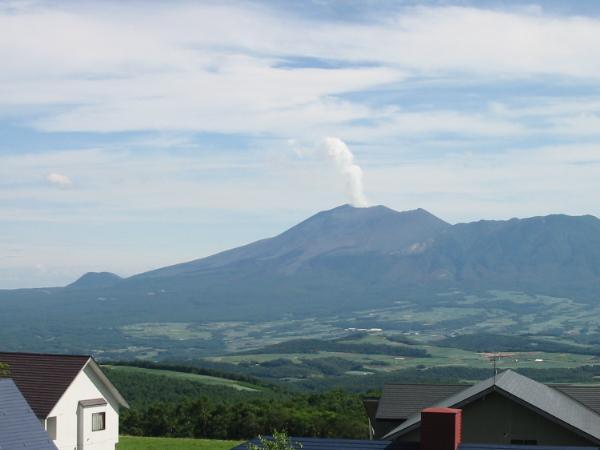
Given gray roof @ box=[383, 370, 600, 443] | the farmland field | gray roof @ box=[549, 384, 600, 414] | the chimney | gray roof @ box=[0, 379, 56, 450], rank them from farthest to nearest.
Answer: the farmland field → gray roof @ box=[549, 384, 600, 414] → gray roof @ box=[383, 370, 600, 443] → gray roof @ box=[0, 379, 56, 450] → the chimney

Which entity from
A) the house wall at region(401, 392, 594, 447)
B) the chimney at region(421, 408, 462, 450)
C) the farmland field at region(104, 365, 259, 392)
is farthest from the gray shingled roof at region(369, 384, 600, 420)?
the farmland field at region(104, 365, 259, 392)

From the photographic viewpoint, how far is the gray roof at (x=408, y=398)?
35000 mm

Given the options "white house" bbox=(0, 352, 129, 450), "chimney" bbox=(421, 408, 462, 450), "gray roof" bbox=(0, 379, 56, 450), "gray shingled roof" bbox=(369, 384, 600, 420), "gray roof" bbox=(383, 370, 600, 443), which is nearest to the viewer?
"chimney" bbox=(421, 408, 462, 450)

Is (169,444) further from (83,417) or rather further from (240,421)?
(240,421)

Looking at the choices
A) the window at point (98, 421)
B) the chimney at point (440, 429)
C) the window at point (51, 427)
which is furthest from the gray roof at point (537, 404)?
the window at point (98, 421)

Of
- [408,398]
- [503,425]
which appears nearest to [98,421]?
[408,398]

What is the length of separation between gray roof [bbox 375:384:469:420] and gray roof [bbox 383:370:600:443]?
3786 millimetres

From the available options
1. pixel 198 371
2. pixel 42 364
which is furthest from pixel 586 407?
pixel 198 371

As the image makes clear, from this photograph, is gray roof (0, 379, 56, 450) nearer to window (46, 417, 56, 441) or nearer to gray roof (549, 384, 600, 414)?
window (46, 417, 56, 441)

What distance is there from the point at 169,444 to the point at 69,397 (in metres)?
12.0

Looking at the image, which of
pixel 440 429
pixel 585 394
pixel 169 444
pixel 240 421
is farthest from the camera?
pixel 240 421

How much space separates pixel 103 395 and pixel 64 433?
3091 mm

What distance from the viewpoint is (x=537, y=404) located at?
1148 inches

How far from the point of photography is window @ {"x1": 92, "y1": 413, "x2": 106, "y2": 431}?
4078 centimetres
